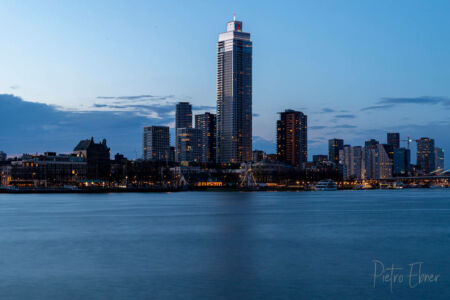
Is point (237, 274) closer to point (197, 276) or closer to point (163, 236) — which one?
point (197, 276)

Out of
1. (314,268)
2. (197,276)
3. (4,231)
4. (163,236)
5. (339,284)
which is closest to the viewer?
(339,284)

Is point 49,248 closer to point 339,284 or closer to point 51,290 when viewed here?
point 51,290

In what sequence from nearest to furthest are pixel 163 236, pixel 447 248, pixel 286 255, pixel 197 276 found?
pixel 197 276 < pixel 286 255 < pixel 447 248 < pixel 163 236

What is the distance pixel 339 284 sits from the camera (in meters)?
28.5

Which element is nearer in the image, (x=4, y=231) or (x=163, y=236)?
(x=163, y=236)

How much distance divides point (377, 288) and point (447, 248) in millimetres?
17798

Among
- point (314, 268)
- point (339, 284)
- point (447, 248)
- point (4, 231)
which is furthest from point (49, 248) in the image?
point (447, 248)

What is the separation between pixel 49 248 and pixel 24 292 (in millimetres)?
16054
